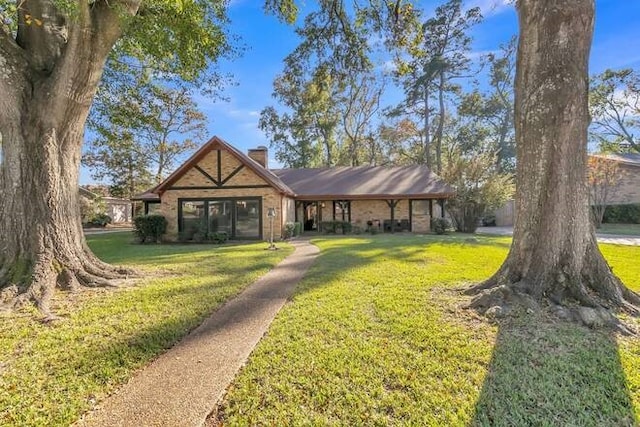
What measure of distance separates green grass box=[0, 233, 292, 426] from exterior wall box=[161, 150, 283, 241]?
8.94m

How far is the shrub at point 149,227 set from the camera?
14.9 meters

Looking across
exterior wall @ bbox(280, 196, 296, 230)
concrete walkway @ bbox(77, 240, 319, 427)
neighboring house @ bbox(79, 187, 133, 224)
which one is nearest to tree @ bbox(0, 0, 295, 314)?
concrete walkway @ bbox(77, 240, 319, 427)

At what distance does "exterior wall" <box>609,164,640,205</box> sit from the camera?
2392cm

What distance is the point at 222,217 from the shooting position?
Result: 15977mm

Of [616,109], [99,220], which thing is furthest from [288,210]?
[616,109]

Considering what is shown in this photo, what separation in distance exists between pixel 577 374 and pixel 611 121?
33336mm

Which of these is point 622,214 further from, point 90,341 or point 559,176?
point 90,341

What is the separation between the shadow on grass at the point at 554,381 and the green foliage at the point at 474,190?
644 inches

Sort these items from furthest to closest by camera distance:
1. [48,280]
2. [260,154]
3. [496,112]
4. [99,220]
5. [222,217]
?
[496,112]
[99,220]
[260,154]
[222,217]
[48,280]

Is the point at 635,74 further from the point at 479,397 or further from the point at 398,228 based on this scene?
the point at 479,397

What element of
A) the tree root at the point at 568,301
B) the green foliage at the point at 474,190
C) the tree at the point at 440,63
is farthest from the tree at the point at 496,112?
the tree root at the point at 568,301

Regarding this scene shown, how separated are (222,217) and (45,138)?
10396mm

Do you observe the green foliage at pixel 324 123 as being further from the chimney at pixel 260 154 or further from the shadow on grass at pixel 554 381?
the shadow on grass at pixel 554 381

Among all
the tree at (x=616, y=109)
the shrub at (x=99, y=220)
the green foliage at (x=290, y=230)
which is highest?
the tree at (x=616, y=109)
